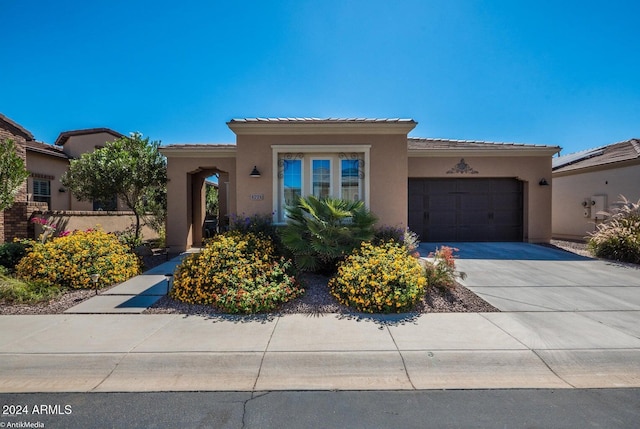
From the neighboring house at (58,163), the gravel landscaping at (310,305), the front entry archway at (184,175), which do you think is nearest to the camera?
the gravel landscaping at (310,305)

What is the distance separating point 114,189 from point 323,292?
8082mm

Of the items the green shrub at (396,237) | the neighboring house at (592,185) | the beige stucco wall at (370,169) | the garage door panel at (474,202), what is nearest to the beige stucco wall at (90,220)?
the beige stucco wall at (370,169)

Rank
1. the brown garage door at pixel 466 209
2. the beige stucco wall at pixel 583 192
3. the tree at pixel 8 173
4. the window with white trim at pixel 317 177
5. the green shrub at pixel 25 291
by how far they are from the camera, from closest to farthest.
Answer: the green shrub at pixel 25 291 → the tree at pixel 8 173 → the window with white trim at pixel 317 177 → the beige stucco wall at pixel 583 192 → the brown garage door at pixel 466 209

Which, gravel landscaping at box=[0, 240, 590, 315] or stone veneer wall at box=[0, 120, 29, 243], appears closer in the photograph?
gravel landscaping at box=[0, 240, 590, 315]

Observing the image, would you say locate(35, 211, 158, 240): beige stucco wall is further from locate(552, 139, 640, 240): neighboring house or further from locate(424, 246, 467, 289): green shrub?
locate(552, 139, 640, 240): neighboring house

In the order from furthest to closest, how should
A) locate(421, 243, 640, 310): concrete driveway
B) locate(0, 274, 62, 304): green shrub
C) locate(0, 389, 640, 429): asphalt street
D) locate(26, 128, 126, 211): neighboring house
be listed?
1. locate(26, 128, 126, 211): neighboring house
2. locate(0, 274, 62, 304): green shrub
3. locate(421, 243, 640, 310): concrete driveway
4. locate(0, 389, 640, 429): asphalt street

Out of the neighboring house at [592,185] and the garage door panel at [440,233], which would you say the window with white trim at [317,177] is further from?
the neighboring house at [592,185]

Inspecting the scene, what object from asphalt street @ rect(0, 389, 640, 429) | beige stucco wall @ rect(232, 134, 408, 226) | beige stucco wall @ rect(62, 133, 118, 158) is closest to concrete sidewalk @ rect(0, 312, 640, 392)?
asphalt street @ rect(0, 389, 640, 429)

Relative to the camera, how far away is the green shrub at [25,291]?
17.7 ft

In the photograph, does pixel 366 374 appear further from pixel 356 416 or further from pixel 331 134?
pixel 331 134

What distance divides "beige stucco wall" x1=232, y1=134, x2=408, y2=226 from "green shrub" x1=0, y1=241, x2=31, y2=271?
5556mm

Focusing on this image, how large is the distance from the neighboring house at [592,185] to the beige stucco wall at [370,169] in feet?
30.1

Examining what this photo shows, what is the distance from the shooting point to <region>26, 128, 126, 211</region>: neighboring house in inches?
511

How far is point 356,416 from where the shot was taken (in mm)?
2586
